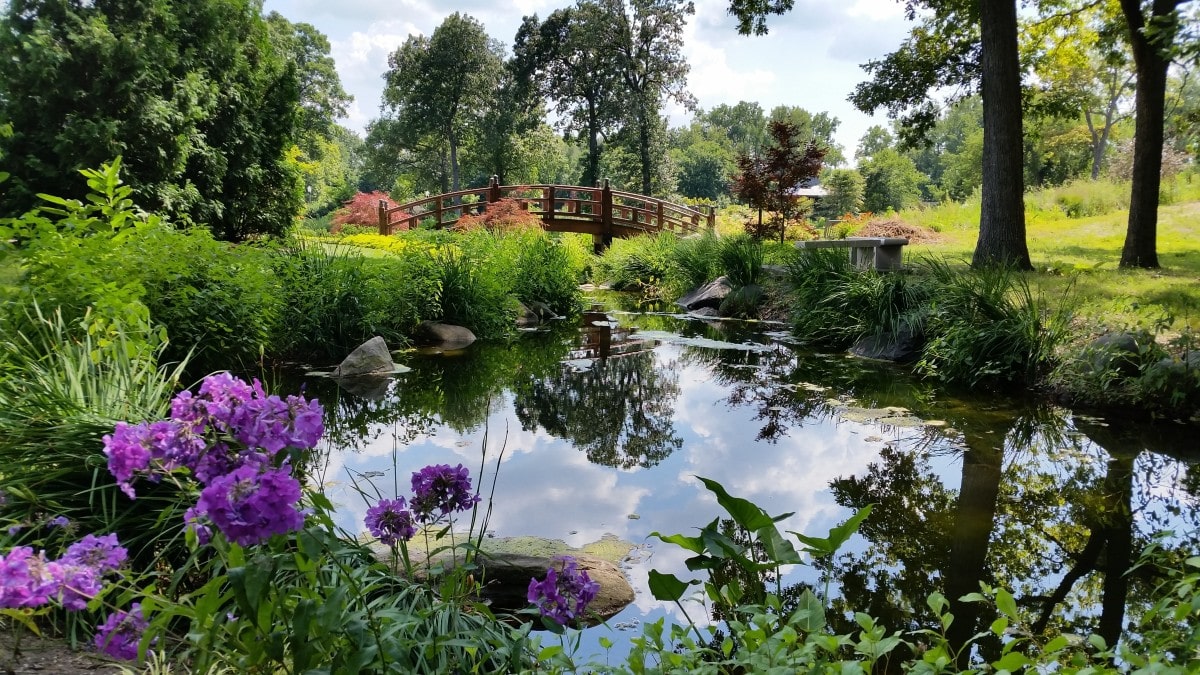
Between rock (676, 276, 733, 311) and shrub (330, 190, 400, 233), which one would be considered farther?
shrub (330, 190, 400, 233)

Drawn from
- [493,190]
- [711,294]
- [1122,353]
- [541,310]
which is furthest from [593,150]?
[1122,353]

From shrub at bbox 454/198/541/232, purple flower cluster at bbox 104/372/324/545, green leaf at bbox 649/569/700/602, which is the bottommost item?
green leaf at bbox 649/569/700/602

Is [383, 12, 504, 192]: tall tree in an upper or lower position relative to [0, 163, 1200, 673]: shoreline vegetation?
upper

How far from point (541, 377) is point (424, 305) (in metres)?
2.22

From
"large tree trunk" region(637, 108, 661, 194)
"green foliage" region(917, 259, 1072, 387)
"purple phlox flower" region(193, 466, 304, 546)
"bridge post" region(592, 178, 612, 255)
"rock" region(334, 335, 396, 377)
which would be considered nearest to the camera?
"purple phlox flower" region(193, 466, 304, 546)

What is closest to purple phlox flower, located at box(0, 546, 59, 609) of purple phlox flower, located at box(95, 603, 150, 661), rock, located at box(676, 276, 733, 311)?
purple phlox flower, located at box(95, 603, 150, 661)

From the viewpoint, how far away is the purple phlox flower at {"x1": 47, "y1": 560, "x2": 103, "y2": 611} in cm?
115

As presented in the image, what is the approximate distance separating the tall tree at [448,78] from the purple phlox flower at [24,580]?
29.1 meters

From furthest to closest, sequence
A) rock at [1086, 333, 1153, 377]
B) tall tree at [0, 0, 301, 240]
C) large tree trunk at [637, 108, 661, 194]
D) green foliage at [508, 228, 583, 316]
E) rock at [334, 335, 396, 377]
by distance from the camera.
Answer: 1. large tree trunk at [637, 108, 661, 194]
2. green foliage at [508, 228, 583, 316]
3. tall tree at [0, 0, 301, 240]
4. rock at [334, 335, 396, 377]
5. rock at [1086, 333, 1153, 377]

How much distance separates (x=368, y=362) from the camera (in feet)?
21.8

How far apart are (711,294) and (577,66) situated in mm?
18120

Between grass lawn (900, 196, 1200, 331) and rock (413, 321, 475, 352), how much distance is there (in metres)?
5.53

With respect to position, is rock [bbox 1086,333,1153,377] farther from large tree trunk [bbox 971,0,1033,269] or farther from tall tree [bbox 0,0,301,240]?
tall tree [bbox 0,0,301,240]

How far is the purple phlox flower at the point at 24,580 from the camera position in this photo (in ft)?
3.54
